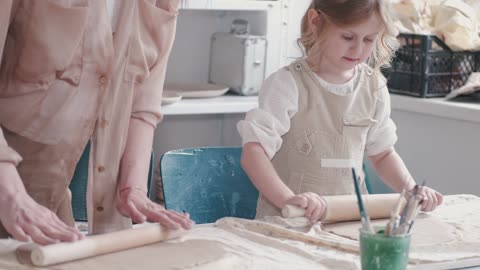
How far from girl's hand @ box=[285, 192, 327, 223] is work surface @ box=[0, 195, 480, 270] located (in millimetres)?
18

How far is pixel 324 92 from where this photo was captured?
6.49 feet

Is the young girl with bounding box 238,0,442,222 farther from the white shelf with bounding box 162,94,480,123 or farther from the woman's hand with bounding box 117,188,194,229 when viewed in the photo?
the white shelf with bounding box 162,94,480,123

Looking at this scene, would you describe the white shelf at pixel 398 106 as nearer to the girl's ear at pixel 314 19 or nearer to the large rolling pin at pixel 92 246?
the girl's ear at pixel 314 19

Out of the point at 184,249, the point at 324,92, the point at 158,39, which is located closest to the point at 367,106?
the point at 324,92

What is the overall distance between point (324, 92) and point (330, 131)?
0.29ft

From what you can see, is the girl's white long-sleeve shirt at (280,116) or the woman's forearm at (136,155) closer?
the woman's forearm at (136,155)

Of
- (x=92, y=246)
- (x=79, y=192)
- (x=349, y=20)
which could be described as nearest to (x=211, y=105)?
(x=79, y=192)

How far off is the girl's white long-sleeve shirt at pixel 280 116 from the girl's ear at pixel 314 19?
0.11 m

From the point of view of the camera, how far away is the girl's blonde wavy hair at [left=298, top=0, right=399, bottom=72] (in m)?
1.89

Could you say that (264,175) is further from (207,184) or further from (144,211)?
(144,211)

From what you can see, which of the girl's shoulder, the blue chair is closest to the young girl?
the girl's shoulder

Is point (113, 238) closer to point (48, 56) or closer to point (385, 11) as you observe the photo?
point (48, 56)

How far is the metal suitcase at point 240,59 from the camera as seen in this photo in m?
3.07

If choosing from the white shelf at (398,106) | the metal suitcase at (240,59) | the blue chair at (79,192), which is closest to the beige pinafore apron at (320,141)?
the blue chair at (79,192)
